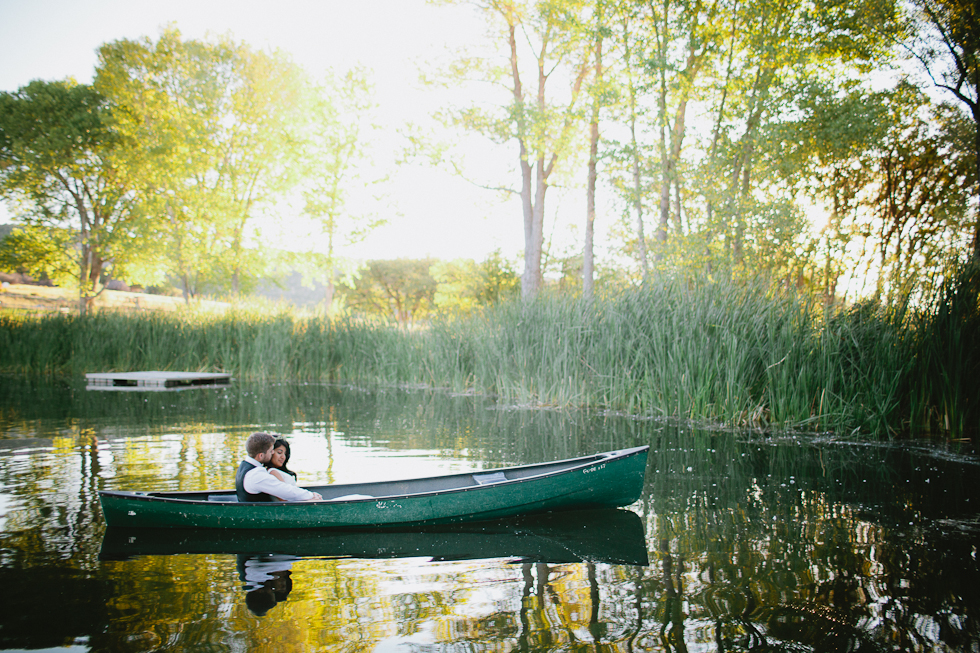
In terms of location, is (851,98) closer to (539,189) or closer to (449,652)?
(539,189)

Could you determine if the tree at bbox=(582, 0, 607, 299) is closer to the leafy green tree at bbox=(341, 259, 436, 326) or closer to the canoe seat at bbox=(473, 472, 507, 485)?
the canoe seat at bbox=(473, 472, 507, 485)

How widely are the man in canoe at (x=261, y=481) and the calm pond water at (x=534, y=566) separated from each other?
11.7 inches

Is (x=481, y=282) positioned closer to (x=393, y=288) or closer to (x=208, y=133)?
(x=393, y=288)

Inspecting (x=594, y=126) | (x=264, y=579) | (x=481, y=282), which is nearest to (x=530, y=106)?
(x=594, y=126)

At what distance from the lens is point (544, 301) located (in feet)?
40.0

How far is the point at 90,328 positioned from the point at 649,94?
18018mm

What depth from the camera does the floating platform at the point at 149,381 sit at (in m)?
14.7

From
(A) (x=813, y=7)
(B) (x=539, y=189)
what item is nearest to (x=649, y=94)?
(A) (x=813, y=7)

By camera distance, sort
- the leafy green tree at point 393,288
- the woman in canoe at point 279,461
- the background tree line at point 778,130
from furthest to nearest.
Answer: the leafy green tree at point 393,288, the background tree line at point 778,130, the woman in canoe at point 279,461

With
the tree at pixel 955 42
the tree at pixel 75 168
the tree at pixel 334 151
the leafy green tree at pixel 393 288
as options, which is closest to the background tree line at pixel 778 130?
the tree at pixel 955 42

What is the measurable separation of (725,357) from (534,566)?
641 centimetres

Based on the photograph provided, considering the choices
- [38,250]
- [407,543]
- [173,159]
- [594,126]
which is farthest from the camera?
[38,250]

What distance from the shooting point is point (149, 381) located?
51.5 feet

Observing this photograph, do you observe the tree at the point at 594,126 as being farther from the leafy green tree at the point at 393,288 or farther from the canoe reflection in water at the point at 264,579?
the leafy green tree at the point at 393,288
